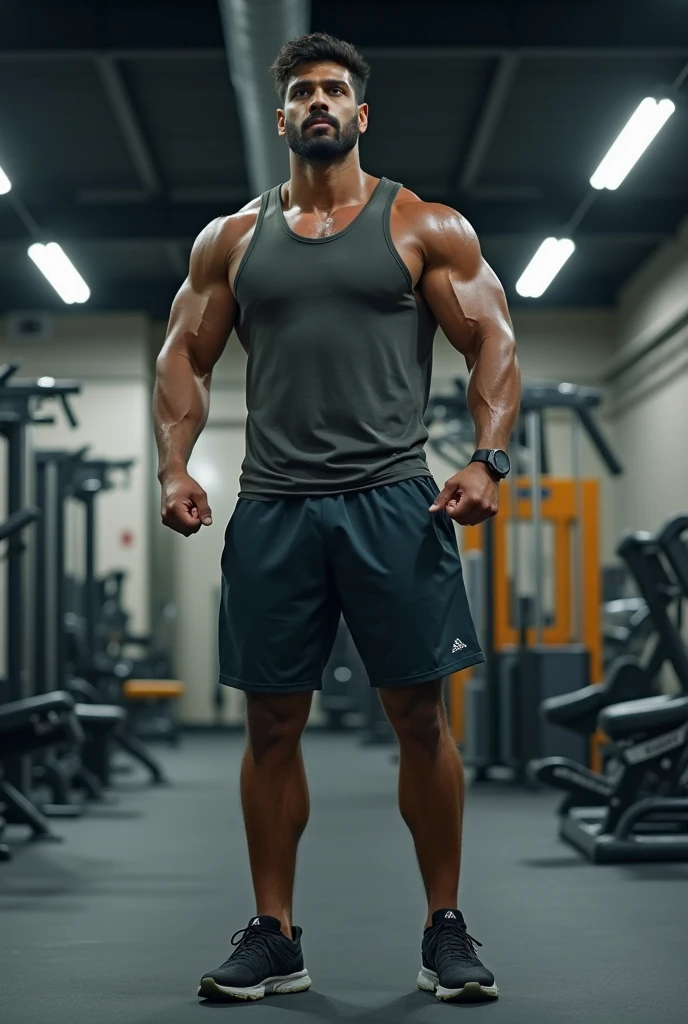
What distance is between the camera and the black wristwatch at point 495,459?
196 cm

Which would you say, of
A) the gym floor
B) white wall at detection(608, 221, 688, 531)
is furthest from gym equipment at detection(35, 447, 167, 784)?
white wall at detection(608, 221, 688, 531)

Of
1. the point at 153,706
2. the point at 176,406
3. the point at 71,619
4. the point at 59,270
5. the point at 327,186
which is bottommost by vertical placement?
the point at 153,706

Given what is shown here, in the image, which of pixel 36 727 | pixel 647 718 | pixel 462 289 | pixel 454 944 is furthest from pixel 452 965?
pixel 36 727

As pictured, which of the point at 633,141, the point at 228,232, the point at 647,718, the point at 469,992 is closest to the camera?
the point at 469,992

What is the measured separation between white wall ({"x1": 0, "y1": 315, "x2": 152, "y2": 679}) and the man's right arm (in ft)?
26.4

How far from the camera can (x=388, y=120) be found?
7.41 metres

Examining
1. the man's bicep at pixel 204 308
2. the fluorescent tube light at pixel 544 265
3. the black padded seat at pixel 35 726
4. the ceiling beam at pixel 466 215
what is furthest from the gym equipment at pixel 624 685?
the ceiling beam at pixel 466 215

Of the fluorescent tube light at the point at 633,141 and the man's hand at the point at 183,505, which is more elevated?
the fluorescent tube light at the point at 633,141

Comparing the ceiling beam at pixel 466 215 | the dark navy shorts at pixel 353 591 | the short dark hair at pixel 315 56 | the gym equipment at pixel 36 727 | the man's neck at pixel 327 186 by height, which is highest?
the ceiling beam at pixel 466 215

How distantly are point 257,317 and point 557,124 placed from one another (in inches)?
231

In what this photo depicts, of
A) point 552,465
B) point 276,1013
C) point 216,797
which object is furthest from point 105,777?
point 552,465

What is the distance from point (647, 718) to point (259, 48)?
119 inches

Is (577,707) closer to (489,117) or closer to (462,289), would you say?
(462,289)

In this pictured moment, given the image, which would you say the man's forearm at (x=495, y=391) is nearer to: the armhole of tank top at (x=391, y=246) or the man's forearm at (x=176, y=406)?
the armhole of tank top at (x=391, y=246)
